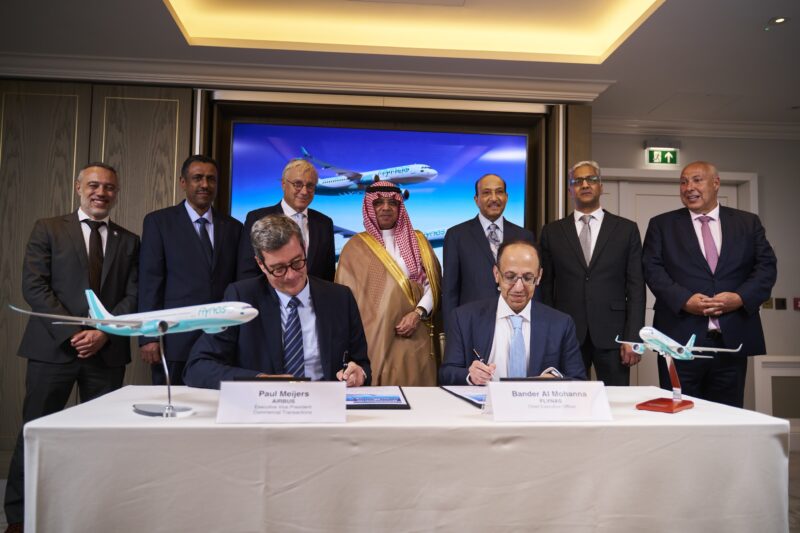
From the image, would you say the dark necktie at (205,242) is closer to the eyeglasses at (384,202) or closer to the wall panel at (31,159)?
the eyeglasses at (384,202)

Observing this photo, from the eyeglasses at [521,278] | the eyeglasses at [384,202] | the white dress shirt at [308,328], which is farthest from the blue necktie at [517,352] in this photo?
the eyeglasses at [384,202]

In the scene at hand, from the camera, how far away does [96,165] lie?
128 inches

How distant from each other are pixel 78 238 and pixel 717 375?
359 centimetres

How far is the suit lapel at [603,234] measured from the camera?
3533 millimetres

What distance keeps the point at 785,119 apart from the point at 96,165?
623cm

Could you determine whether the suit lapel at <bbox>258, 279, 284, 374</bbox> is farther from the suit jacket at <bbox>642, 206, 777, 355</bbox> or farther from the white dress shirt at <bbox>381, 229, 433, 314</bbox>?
the suit jacket at <bbox>642, 206, 777, 355</bbox>

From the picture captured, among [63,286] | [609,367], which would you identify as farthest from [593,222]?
[63,286]

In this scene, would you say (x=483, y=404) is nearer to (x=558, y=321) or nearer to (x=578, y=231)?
(x=558, y=321)

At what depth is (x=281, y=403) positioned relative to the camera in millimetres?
1466

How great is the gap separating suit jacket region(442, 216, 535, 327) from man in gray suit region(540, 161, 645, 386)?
0.98ft

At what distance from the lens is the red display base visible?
5.63 ft

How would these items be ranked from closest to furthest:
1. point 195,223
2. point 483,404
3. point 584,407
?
1. point 584,407
2. point 483,404
3. point 195,223

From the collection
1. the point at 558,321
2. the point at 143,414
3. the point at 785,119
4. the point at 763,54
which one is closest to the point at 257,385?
the point at 143,414

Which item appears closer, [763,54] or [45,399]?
[45,399]
